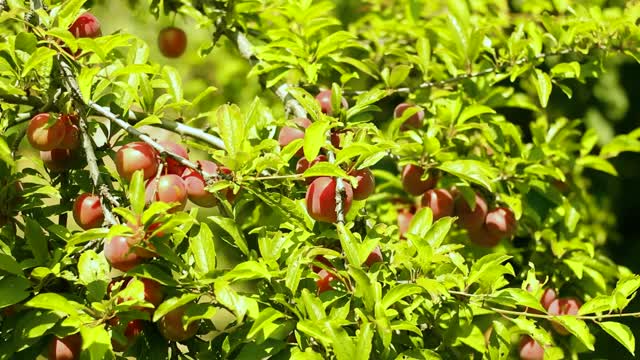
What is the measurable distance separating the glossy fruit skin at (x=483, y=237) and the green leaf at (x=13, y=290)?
0.89 m

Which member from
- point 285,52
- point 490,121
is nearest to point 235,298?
point 285,52

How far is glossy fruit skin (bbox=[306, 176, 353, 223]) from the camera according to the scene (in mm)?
1104

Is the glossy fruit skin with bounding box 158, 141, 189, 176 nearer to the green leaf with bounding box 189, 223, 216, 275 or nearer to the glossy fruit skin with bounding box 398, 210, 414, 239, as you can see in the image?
the green leaf with bounding box 189, 223, 216, 275

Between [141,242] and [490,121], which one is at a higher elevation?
[141,242]

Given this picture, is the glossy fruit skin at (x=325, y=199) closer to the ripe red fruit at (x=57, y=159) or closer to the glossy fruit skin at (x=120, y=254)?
the glossy fruit skin at (x=120, y=254)

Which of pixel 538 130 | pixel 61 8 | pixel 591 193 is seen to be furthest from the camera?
pixel 591 193

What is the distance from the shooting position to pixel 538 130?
1755mm

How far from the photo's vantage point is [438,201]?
4.75 ft

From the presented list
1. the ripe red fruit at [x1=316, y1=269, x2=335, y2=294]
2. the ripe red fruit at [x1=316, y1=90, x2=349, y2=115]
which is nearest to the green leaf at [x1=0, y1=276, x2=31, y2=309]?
the ripe red fruit at [x1=316, y1=269, x2=335, y2=294]

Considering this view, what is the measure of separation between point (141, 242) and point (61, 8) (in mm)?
411

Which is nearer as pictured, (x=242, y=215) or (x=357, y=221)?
(x=357, y=221)

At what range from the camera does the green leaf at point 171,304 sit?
36.6 inches

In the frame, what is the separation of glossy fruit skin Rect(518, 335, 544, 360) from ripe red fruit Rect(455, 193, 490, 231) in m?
0.26

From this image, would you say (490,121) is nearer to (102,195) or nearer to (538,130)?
(538,130)
